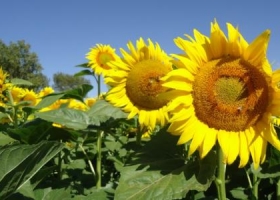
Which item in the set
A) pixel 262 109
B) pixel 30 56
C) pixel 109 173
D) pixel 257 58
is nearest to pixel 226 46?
pixel 257 58

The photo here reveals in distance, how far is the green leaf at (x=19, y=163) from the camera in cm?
111

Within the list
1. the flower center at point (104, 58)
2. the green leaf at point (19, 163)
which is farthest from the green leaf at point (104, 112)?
the flower center at point (104, 58)

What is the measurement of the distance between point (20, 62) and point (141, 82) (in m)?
41.6

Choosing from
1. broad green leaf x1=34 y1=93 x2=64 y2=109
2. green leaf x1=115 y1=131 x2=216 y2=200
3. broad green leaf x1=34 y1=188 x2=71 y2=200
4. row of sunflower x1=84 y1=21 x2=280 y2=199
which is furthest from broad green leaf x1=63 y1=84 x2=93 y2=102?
row of sunflower x1=84 y1=21 x2=280 y2=199

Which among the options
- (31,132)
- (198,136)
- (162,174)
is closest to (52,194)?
(31,132)

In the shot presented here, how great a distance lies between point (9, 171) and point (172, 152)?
80 cm

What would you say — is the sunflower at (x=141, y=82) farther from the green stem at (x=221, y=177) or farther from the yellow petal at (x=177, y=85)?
the green stem at (x=221, y=177)

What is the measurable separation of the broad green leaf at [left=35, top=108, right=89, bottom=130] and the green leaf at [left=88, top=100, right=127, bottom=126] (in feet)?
0.16

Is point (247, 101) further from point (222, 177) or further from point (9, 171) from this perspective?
point (9, 171)

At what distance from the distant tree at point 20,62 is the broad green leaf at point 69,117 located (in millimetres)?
38667

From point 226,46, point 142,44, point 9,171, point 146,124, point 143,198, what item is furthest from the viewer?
point 142,44

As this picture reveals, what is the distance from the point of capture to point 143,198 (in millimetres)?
1523

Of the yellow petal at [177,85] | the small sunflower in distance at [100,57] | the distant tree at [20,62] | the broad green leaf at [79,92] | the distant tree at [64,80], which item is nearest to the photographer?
the yellow petal at [177,85]

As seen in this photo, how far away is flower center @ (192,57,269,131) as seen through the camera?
161 centimetres
